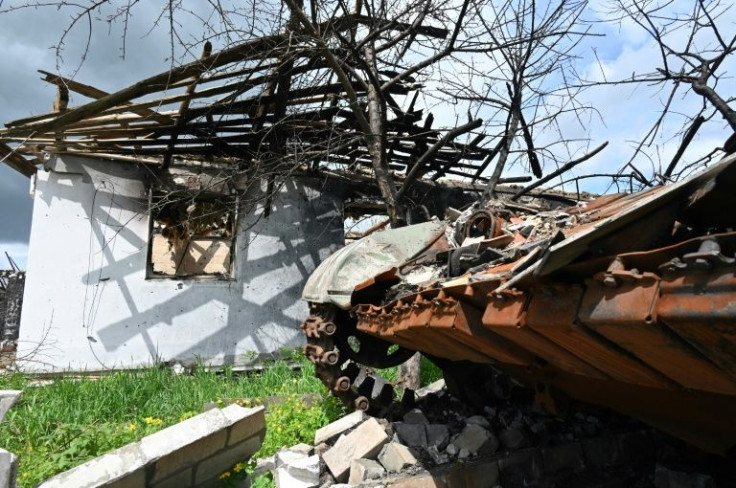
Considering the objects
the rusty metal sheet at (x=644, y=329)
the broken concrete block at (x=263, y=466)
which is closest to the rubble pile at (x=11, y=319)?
the broken concrete block at (x=263, y=466)

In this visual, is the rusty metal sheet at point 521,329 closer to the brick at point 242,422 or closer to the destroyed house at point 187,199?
the brick at point 242,422

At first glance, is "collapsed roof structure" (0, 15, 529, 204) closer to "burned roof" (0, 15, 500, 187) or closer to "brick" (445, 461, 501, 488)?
"burned roof" (0, 15, 500, 187)

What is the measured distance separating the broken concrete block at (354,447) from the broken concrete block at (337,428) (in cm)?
18

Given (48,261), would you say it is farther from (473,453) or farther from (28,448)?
(473,453)

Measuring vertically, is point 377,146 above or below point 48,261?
above

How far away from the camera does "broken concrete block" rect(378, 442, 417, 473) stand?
12.3 feet

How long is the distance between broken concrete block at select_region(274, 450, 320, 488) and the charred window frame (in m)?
2.97

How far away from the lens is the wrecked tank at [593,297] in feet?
4.42

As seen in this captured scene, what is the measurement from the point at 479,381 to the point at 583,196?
5.87m

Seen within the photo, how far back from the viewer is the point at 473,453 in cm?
382

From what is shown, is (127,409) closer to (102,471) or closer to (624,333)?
(102,471)

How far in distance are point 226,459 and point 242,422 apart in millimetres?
277

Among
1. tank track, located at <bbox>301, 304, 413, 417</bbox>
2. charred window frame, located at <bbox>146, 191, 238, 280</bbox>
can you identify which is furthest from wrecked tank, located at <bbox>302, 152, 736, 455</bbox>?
charred window frame, located at <bbox>146, 191, 238, 280</bbox>

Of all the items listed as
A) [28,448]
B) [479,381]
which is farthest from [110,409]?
[479,381]
